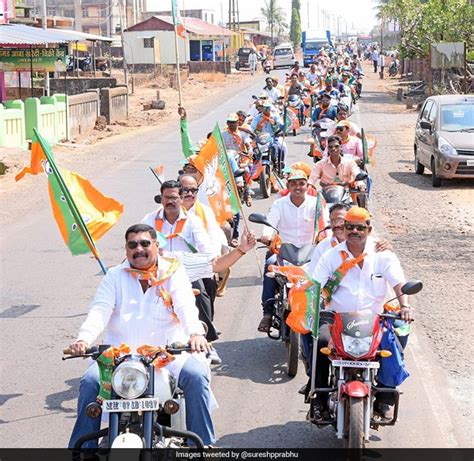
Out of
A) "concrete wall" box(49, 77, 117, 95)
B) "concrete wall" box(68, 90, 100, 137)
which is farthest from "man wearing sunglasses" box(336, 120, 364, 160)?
"concrete wall" box(49, 77, 117, 95)

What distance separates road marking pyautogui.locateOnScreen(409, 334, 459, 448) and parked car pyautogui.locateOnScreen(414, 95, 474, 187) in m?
→ 10.7

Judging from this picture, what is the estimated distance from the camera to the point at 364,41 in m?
199

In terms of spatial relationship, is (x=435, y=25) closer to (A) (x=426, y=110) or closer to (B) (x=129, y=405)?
(A) (x=426, y=110)

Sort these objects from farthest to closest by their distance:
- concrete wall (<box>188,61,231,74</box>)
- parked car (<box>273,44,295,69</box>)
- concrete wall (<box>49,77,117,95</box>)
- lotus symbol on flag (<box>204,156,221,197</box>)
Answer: parked car (<box>273,44,295,69</box>), concrete wall (<box>188,61,231,74</box>), concrete wall (<box>49,77,117,95</box>), lotus symbol on flag (<box>204,156,221,197</box>)

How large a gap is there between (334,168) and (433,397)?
18.4 feet

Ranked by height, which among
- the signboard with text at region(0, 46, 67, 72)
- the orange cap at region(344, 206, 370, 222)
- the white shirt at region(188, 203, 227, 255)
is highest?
the signboard with text at region(0, 46, 67, 72)

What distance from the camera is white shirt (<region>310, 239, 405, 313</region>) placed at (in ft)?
21.9

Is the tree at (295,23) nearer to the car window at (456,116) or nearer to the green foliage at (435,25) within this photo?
the green foliage at (435,25)

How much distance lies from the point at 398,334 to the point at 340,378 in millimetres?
617

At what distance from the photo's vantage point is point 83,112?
33.1 metres

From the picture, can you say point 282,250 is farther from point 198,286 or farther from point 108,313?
point 108,313

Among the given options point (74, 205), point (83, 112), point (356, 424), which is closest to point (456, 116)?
point (74, 205)

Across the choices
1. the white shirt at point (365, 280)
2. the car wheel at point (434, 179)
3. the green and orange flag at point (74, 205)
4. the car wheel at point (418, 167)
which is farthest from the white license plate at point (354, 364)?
the car wheel at point (418, 167)

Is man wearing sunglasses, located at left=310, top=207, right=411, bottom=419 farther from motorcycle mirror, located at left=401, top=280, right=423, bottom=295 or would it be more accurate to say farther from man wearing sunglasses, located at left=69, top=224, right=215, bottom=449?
man wearing sunglasses, located at left=69, top=224, right=215, bottom=449
